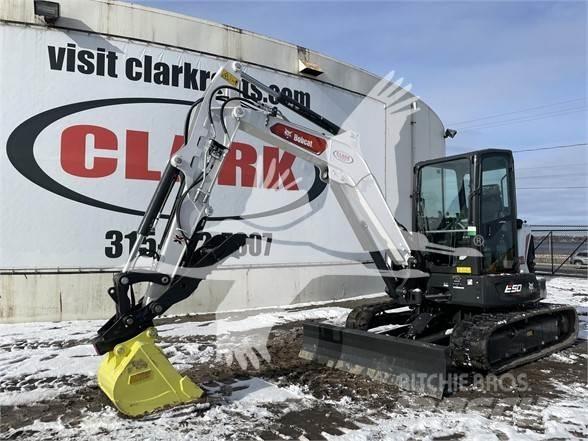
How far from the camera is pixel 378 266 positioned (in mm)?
6625

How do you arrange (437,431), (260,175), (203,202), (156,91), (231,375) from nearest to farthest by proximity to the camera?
(437,431) → (203,202) → (231,375) → (156,91) → (260,175)

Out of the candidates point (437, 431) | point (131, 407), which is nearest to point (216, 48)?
point (131, 407)

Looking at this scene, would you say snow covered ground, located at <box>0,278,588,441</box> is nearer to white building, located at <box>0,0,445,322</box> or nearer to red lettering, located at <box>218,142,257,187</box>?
white building, located at <box>0,0,445,322</box>

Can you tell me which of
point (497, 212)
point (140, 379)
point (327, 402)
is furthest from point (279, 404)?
point (497, 212)

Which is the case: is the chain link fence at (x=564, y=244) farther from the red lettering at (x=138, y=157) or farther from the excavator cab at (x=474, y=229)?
the red lettering at (x=138, y=157)

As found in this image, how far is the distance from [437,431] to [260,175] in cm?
749

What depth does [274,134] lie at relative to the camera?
225 inches

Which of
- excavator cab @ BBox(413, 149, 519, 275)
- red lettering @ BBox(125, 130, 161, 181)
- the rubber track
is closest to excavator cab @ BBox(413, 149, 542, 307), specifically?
excavator cab @ BBox(413, 149, 519, 275)

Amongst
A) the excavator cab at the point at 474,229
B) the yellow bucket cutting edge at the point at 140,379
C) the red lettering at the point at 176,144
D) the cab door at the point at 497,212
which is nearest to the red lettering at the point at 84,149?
the red lettering at the point at 176,144

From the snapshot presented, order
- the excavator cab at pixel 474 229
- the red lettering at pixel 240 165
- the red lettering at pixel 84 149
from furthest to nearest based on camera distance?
1. the red lettering at pixel 240 165
2. the red lettering at pixel 84 149
3. the excavator cab at pixel 474 229

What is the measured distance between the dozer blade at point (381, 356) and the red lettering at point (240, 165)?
4597 millimetres

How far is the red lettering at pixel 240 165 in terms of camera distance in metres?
10.6

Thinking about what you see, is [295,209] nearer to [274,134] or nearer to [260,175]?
[260,175]

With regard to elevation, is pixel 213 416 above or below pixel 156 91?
below
